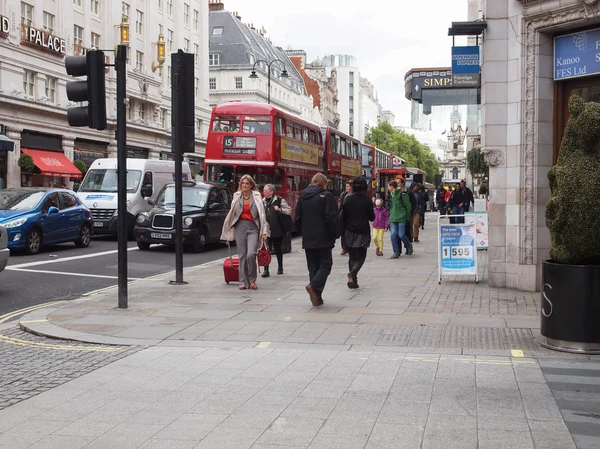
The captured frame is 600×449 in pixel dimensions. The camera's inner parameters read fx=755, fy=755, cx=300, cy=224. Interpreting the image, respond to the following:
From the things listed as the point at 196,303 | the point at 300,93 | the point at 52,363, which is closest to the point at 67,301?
the point at 196,303

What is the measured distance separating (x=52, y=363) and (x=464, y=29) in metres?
Answer: 7.98

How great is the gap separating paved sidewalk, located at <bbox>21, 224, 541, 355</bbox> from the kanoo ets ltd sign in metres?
27.0

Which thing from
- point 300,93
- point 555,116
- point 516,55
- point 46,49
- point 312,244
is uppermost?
point 300,93

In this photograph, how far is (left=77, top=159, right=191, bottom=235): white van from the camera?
76.6 feet

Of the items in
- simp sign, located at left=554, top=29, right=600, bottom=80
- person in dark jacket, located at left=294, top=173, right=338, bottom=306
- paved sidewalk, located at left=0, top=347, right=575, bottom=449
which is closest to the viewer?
paved sidewalk, located at left=0, top=347, right=575, bottom=449

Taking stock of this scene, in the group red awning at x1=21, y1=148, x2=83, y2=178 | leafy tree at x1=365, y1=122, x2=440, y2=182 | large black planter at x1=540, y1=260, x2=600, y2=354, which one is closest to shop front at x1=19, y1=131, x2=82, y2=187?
red awning at x1=21, y1=148, x2=83, y2=178

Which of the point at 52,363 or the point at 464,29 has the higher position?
the point at 464,29

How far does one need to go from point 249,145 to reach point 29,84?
17.9m

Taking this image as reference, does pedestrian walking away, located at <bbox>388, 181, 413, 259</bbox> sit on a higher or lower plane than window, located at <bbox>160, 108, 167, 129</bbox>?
lower

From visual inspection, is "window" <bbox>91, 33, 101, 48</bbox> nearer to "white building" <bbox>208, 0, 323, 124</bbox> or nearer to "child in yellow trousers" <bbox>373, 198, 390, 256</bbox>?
Answer: "child in yellow trousers" <bbox>373, 198, 390, 256</bbox>

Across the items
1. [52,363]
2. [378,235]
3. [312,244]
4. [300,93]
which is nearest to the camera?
[52,363]

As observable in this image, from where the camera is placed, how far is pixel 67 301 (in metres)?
10.8

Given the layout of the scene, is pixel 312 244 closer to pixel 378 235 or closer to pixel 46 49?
pixel 378 235

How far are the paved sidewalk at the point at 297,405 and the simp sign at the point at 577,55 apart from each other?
5410 mm
